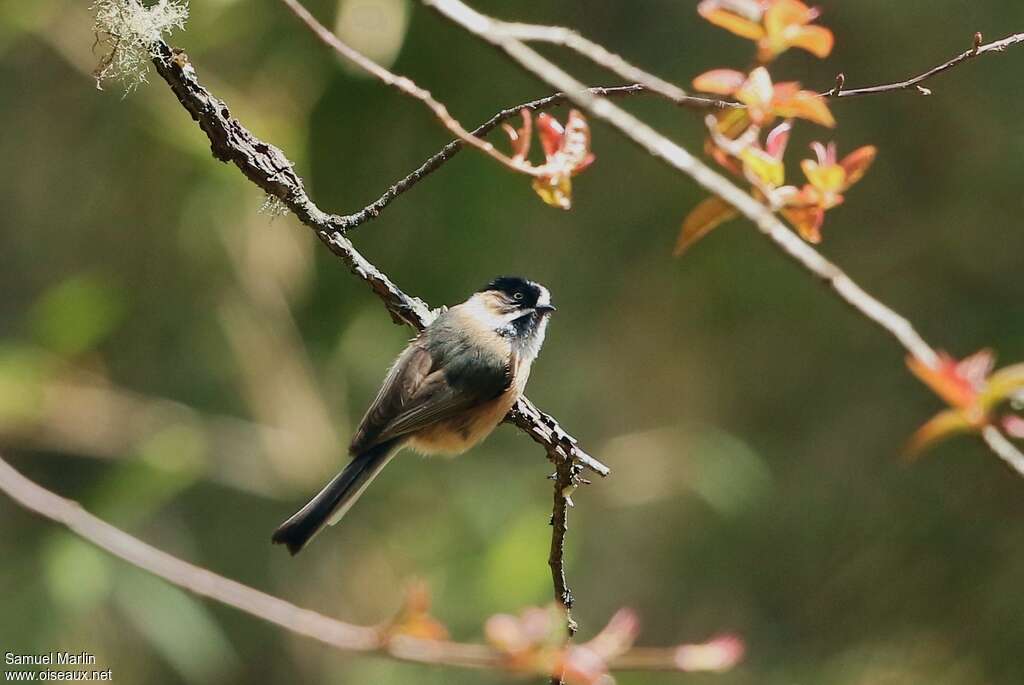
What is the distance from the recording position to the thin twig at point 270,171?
63.4 inches

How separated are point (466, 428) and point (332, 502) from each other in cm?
40

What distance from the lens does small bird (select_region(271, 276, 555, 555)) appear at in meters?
2.35

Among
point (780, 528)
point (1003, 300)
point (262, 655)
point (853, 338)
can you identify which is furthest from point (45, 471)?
point (1003, 300)

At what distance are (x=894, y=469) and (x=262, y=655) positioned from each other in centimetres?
288

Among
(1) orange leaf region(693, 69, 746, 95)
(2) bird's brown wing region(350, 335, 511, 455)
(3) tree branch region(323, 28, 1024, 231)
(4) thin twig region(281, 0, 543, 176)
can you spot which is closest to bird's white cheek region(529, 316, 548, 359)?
(2) bird's brown wing region(350, 335, 511, 455)

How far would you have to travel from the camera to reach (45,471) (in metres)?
4.95

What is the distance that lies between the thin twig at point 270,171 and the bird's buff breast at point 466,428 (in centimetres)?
50

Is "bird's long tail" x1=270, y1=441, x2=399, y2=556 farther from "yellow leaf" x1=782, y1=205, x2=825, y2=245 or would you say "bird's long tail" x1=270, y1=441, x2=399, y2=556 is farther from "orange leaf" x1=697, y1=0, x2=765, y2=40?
"orange leaf" x1=697, y1=0, x2=765, y2=40

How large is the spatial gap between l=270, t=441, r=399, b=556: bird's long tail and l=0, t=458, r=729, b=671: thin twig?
82 cm

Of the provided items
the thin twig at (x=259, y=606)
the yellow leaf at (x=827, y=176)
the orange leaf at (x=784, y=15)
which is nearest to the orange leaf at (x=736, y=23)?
the orange leaf at (x=784, y=15)

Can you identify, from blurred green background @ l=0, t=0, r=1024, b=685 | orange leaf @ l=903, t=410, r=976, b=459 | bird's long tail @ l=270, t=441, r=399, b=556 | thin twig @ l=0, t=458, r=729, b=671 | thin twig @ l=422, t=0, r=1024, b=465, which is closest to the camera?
thin twig @ l=422, t=0, r=1024, b=465

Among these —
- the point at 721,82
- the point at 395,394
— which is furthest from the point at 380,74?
the point at 395,394

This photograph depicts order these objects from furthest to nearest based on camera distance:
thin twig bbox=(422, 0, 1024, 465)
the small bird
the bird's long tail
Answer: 1. the small bird
2. the bird's long tail
3. thin twig bbox=(422, 0, 1024, 465)

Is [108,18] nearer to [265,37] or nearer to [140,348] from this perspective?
[265,37]
